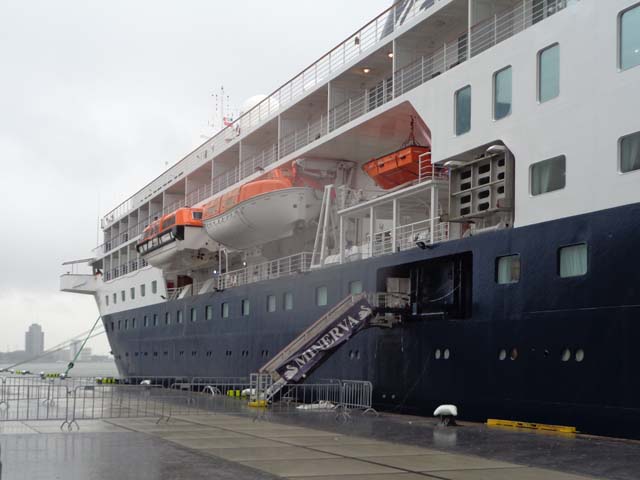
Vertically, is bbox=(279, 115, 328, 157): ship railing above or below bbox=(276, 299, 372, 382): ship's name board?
above

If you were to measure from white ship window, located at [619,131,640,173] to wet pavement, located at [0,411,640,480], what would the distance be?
4831 millimetres

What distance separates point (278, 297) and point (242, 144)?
9.07m

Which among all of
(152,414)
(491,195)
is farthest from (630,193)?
(152,414)

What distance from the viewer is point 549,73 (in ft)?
57.3

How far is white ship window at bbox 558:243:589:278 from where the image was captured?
15867mm

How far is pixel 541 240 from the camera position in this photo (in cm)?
1683

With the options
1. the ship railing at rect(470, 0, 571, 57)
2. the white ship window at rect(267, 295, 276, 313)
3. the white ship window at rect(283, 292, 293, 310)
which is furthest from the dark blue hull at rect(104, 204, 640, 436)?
the ship railing at rect(470, 0, 571, 57)

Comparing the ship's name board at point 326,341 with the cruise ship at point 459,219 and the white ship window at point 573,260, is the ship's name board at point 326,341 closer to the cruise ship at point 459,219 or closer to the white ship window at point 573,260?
the cruise ship at point 459,219

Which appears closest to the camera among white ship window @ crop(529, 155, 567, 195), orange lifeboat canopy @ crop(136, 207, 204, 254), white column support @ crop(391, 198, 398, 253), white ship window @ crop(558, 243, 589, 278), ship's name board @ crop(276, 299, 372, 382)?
white ship window @ crop(558, 243, 589, 278)

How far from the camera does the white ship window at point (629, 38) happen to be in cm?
1530

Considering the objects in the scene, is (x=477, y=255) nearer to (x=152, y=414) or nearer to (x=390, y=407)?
(x=390, y=407)

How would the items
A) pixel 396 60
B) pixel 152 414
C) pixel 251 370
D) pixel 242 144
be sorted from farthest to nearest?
pixel 242 144 → pixel 251 370 → pixel 396 60 → pixel 152 414

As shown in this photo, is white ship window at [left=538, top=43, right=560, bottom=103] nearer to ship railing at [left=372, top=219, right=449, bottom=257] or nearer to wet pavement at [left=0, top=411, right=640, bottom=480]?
ship railing at [left=372, top=219, right=449, bottom=257]

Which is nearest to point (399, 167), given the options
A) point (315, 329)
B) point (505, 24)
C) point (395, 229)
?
point (395, 229)
